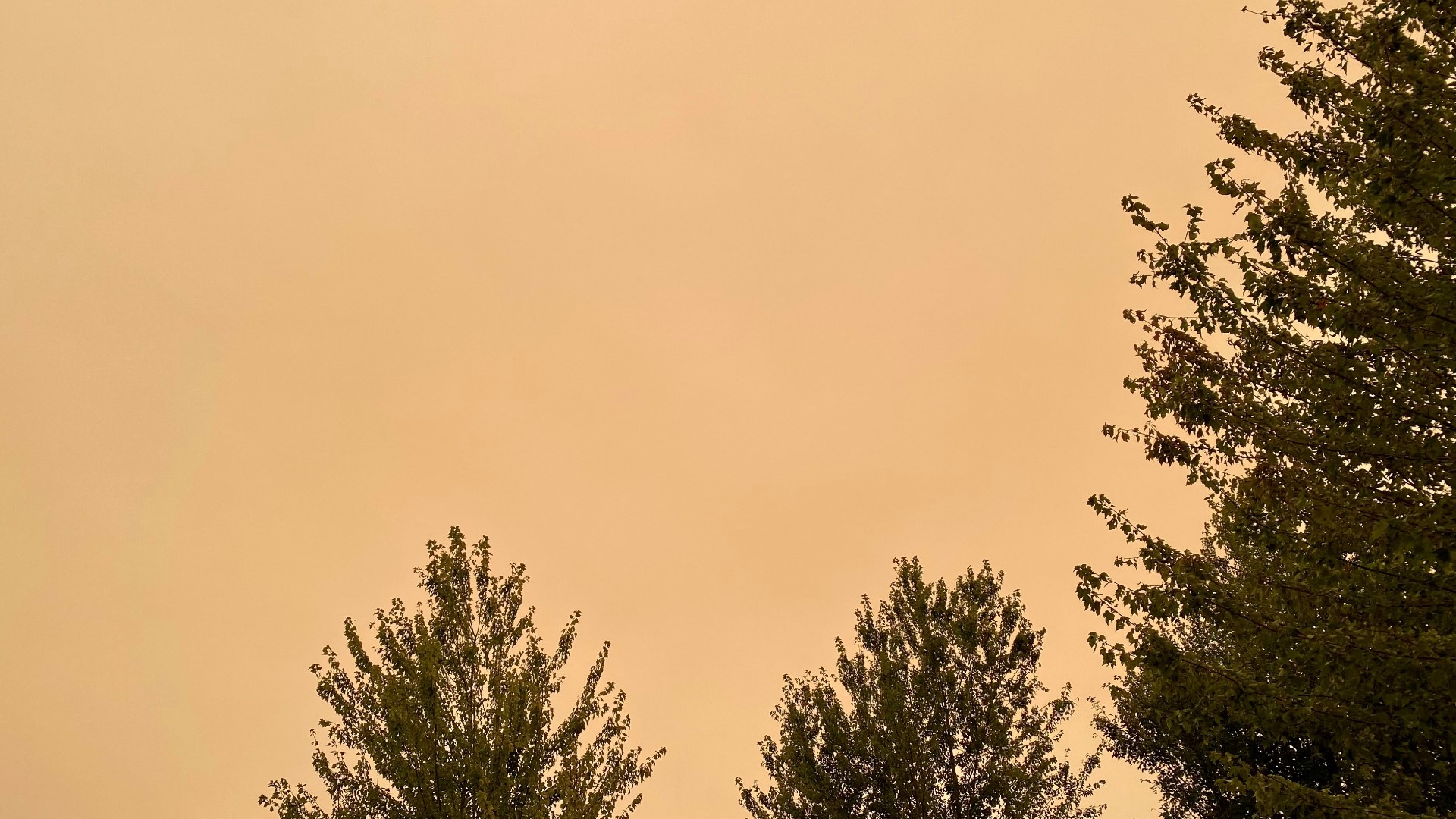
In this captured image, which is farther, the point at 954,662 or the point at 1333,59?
the point at 954,662

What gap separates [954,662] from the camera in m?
14.2

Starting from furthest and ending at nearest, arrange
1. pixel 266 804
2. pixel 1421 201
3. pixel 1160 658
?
pixel 266 804, pixel 1160 658, pixel 1421 201

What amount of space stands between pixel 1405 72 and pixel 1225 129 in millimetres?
1405

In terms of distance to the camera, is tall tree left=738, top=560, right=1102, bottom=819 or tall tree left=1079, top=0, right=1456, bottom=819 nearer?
tall tree left=1079, top=0, right=1456, bottom=819

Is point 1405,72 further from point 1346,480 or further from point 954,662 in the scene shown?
point 954,662

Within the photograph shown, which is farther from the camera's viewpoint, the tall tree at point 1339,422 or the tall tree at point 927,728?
the tall tree at point 927,728

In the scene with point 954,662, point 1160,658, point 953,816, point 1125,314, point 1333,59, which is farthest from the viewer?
point 954,662

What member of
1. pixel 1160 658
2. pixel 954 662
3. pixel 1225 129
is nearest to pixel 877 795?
pixel 954 662

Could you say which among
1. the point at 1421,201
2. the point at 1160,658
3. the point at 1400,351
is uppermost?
the point at 1421,201

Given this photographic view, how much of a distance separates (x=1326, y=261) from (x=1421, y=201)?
3.22ft

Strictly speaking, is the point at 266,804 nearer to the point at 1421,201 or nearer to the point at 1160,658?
the point at 1160,658

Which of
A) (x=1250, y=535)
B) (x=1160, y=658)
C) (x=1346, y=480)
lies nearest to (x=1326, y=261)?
(x=1346, y=480)

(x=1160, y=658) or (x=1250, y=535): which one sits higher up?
(x=1250, y=535)

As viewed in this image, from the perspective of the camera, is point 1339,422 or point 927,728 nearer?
point 1339,422
